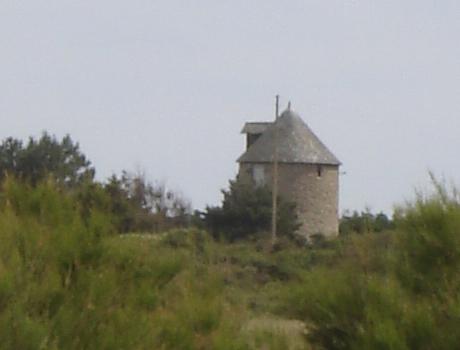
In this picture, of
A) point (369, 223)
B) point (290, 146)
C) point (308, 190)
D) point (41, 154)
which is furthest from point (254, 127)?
point (369, 223)

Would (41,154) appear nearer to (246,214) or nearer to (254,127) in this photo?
(246,214)

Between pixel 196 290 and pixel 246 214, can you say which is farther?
pixel 246 214

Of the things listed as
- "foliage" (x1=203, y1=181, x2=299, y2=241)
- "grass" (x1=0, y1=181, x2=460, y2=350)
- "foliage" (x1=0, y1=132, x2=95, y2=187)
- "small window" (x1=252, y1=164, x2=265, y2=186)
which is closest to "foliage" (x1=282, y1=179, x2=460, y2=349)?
"grass" (x1=0, y1=181, x2=460, y2=350)

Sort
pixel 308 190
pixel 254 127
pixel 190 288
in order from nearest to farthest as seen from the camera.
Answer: pixel 190 288 → pixel 308 190 → pixel 254 127

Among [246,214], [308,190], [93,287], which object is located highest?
[308,190]

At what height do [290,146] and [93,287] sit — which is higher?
[290,146]

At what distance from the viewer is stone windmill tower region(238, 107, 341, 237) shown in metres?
60.4

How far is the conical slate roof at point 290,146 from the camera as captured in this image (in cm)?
6125

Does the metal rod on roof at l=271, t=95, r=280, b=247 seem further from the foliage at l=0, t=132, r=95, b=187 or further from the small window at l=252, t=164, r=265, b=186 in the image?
the foliage at l=0, t=132, r=95, b=187

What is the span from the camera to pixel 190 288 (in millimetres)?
12844

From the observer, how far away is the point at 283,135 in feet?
202

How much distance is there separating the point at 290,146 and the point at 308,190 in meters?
2.15

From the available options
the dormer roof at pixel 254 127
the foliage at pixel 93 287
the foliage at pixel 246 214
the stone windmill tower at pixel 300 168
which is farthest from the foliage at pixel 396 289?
the dormer roof at pixel 254 127

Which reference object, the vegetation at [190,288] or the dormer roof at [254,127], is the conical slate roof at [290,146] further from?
the vegetation at [190,288]
